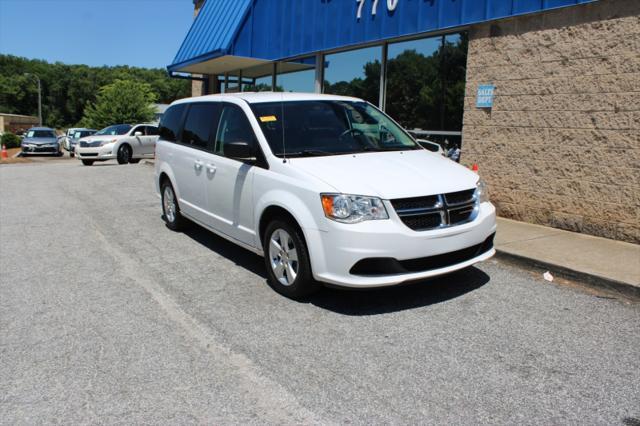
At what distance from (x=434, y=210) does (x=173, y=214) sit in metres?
4.24

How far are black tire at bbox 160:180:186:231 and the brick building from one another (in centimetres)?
459

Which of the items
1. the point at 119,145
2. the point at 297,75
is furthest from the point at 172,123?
the point at 119,145

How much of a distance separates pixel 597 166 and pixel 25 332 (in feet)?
21.8

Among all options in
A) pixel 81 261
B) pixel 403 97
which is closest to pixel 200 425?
pixel 81 261

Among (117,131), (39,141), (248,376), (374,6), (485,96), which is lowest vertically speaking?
(248,376)

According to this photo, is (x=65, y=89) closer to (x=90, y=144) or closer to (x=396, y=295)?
(x=90, y=144)

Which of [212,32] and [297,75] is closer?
[297,75]

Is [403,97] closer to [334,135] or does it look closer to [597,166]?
[597,166]

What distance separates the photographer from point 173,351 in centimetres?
380

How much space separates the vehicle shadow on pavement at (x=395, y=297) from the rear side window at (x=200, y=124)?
7.97 ft

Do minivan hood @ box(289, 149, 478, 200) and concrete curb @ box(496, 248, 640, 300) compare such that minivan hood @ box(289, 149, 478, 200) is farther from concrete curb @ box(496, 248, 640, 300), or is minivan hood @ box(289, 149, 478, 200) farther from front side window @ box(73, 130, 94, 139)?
front side window @ box(73, 130, 94, 139)

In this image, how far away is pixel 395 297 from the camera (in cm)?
486

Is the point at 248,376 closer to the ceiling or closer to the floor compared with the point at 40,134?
closer to the floor

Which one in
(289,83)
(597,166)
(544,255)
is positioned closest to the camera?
(544,255)
